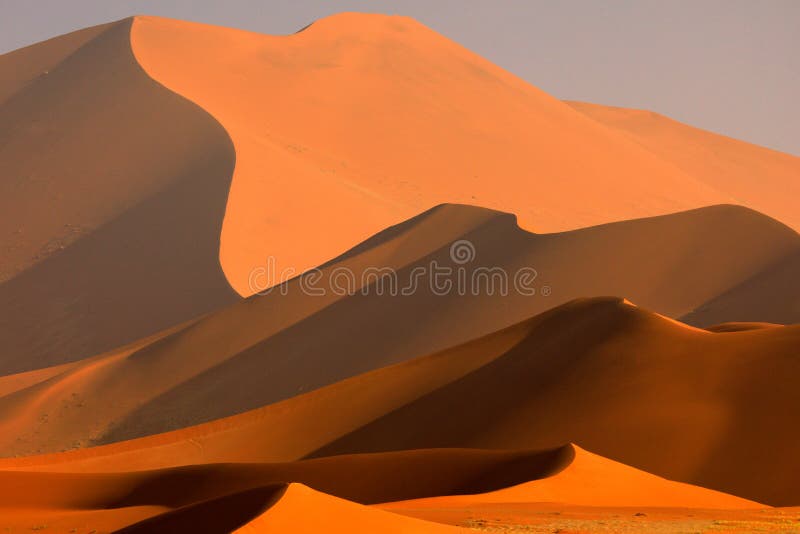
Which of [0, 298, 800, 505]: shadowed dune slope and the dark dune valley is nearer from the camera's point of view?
the dark dune valley

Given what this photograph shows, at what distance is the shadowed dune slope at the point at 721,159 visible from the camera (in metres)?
110

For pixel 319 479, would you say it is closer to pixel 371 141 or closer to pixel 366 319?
pixel 366 319

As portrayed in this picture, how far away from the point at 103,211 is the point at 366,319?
81.9ft

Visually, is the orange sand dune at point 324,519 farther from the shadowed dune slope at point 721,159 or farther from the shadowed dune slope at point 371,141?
the shadowed dune slope at point 721,159

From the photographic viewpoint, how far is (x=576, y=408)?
2278 centimetres

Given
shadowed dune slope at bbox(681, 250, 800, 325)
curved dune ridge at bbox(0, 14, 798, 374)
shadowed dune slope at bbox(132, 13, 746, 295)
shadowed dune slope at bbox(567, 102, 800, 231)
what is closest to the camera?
shadowed dune slope at bbox(681, 250, 800, 325)

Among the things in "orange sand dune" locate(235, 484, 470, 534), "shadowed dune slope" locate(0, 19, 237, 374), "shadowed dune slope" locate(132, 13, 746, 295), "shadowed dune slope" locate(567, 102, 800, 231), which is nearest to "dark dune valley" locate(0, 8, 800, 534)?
"orange sand dune" locate(235, 484, 470, 534)

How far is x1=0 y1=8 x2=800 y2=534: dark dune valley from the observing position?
682 inches

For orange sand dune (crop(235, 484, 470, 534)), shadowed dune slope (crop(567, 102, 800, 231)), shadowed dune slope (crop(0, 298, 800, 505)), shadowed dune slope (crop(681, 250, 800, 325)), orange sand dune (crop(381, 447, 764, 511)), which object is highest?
shadowed dune slope (crop(567, 102, 800, 231))

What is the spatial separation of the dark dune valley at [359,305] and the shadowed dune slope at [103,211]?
0.52ft

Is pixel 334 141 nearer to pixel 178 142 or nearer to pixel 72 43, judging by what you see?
pixel 178 142

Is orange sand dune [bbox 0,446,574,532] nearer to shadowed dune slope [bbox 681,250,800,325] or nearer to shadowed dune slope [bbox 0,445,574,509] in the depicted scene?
shadowed dune slope [bbox 0,445,574,509]

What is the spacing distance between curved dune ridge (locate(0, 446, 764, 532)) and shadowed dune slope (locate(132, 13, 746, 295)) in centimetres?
3434

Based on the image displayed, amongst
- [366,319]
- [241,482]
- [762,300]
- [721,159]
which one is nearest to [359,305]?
[366,319]
